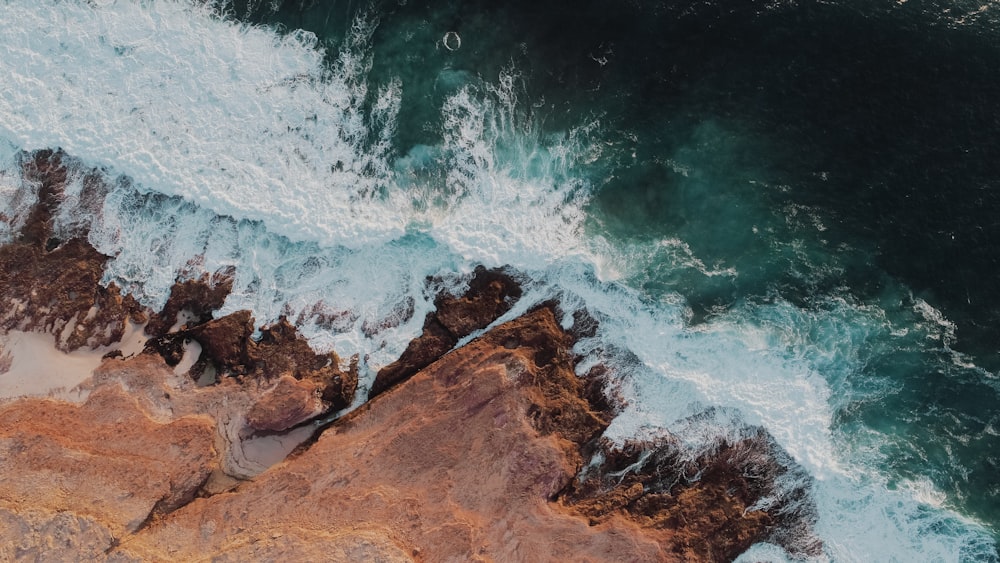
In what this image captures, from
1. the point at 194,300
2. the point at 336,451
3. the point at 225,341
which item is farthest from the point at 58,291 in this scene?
the point at 336,451

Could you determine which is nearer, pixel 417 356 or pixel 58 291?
pixel 58 291

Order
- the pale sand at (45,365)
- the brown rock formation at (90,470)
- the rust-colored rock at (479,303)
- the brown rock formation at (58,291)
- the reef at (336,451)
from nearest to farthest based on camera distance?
the brown rock formation at (90,470)
the reef at (336,451)
the pale sand at (45,365)
the brown rock formation at (58,291)
the rust-colored rock at (479,303)

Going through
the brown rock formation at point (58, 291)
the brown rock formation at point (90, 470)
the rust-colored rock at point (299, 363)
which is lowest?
the brown rock formation at point (90, 470)

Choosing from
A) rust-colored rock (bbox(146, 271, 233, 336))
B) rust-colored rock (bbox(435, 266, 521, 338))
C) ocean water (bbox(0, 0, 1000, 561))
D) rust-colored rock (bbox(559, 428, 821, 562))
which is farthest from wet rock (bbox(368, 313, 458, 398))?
rust-colored rock (bbox(559, 428, 821, 562))

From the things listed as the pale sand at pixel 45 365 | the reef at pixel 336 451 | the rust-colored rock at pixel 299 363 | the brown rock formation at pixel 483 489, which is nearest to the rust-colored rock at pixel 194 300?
the reef at pixel 336 451

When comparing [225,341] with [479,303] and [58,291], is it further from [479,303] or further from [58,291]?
[479,303]

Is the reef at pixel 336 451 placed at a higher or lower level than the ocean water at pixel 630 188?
lower

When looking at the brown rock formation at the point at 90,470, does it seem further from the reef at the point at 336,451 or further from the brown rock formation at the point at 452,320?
the brown rock formation at the point at 452,320
